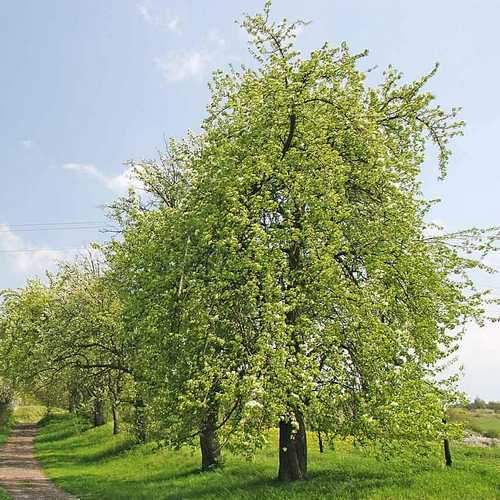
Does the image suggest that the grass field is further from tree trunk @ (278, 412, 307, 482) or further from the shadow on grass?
tree trunk @ (278, 412, 307, 482)

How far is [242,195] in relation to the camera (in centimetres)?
1906

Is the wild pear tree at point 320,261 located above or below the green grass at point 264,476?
above

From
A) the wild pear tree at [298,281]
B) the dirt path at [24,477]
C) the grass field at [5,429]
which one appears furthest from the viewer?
the grass field at [5,429]

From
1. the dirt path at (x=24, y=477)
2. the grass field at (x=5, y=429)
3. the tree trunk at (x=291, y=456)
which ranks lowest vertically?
the dirt path at (x=24, y=477)

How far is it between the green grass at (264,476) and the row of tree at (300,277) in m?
1.46

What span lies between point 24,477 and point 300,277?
76.9ft

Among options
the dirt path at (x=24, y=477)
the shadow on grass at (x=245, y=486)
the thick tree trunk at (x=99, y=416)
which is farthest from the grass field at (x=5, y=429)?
the shadow on grass at (x=245, y=486)

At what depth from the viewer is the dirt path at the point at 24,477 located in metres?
26.2

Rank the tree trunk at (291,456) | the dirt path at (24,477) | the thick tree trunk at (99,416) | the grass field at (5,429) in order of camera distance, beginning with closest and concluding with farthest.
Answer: the tree trunk at (291,456) < the dirt path at (24,477) < the thick tree trunk at (99,416) < the grass field at (5,429)

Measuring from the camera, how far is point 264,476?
22.8 m

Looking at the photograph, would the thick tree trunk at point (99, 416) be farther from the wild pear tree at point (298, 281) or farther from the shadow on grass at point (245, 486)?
the wild pear tree at point (298, 281)

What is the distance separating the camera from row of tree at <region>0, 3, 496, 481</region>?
16.8 metres

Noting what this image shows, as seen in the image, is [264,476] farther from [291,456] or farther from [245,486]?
[291,456]

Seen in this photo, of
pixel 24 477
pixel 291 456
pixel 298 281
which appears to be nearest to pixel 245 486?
pixel 291 456
